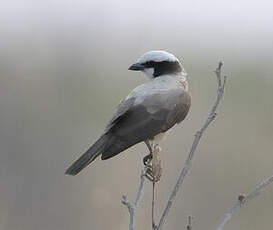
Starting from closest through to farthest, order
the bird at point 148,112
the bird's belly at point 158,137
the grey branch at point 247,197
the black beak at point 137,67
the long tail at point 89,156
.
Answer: the grey branch at point 247,197, the long tail at point 89,156, the bird at point 148,112, the bird's belly at point 158,137, the black beak at point 137,67

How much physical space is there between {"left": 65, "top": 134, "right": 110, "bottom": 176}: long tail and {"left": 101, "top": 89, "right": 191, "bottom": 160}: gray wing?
2 cm

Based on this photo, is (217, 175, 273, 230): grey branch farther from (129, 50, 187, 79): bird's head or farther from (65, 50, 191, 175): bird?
(129, 50, 187, 79): bird's head

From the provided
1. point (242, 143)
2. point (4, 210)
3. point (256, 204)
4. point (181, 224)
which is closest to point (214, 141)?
point (242, 143)

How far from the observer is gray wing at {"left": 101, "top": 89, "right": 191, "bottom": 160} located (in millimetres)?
2908

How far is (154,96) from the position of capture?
10.1 feet

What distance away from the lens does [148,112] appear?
3027 mm

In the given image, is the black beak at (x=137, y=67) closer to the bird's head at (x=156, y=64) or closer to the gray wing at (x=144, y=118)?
the bird's head at (x=156, y=64)

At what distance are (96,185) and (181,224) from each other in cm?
52

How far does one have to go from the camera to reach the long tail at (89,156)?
8.88 feet

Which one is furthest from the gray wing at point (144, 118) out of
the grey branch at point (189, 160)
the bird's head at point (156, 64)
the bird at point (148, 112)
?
the grey branch at point (189, 160)

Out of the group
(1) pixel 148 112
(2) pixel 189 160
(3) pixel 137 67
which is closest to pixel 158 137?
(1) pixel 148 112

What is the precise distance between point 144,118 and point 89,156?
1.06ft

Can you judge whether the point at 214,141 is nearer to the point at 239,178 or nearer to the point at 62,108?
the point at 239,178

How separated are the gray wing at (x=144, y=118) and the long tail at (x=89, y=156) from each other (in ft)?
0.07
